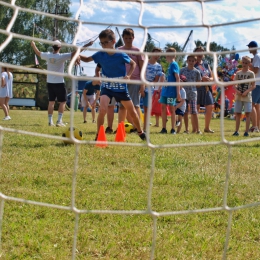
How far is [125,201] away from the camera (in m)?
3.22

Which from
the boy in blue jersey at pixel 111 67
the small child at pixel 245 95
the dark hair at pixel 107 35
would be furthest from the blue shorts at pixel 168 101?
the dark hair at pixel 107 35

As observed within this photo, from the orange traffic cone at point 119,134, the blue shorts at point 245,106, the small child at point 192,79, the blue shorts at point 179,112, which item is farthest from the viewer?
the blue shorts at point 179,112

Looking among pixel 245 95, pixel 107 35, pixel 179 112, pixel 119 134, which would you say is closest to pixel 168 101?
pixel 179 112

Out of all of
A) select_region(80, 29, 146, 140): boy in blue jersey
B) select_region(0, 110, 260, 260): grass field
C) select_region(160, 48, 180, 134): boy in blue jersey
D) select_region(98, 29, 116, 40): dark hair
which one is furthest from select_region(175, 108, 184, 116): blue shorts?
select_region(98, 29, 116, 40): dark hair

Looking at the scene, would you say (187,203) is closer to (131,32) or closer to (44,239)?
(44,239)

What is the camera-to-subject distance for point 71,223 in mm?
2812

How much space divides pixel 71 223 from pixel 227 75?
11956 millimetres

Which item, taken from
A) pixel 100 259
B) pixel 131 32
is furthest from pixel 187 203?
pixel 131 32

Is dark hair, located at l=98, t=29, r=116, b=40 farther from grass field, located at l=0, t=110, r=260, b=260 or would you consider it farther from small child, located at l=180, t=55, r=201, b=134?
small child, located at l=180, t=55, r=201, b=134

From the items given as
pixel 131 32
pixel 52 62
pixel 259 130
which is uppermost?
pixel 131 32

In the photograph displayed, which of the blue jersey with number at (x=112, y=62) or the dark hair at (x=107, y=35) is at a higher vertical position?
the dark hair at (x=107, y=35)

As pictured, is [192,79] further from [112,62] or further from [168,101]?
[112,62]

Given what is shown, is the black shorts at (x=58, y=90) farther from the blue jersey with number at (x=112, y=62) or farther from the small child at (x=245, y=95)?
the small child at (x=245, y=95)

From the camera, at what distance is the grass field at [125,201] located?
2527 mm
